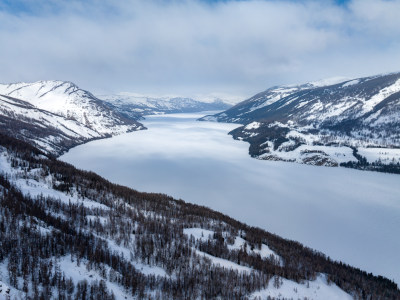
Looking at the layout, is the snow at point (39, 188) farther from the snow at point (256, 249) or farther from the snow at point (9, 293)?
the snow at point (9, 293)

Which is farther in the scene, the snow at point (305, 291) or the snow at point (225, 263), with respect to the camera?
the snow at point (225, 263)

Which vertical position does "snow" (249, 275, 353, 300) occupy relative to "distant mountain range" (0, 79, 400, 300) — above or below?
below

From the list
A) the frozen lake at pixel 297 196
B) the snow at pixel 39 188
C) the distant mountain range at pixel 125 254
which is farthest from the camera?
the frozen lake at pixel 297 196

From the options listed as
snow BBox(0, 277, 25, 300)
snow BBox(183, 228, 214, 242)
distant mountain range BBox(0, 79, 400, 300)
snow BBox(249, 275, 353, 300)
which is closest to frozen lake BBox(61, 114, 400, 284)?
distant mountain range BBox(0, 79, 400, 300)

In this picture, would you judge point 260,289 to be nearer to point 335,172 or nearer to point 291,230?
point 291,230

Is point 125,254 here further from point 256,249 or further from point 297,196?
point 297,196

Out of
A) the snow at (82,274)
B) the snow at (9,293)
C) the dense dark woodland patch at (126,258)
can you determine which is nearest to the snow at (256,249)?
the dense dark woodland patch at (126,258)

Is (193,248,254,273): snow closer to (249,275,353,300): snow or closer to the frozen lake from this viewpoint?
(249,275,353,300): snow
